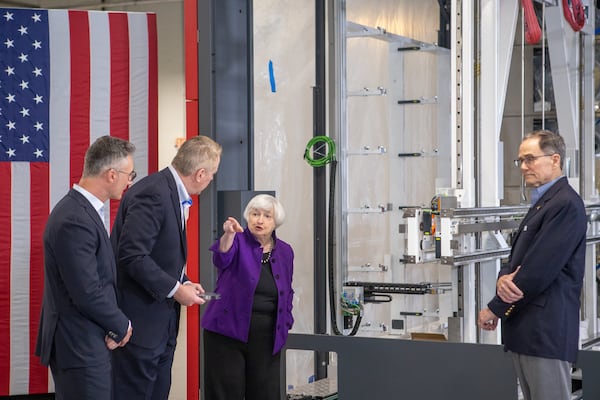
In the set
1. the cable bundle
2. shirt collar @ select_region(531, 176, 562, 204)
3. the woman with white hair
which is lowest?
the woman with white hair

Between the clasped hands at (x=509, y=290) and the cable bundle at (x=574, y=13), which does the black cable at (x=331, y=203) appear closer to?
the cable bundle at (x=574, y=13)

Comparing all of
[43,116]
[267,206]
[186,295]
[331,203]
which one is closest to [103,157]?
[186,295]

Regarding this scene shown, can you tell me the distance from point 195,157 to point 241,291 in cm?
82

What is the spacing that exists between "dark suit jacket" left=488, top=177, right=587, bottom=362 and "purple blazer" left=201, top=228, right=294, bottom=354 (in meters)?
1.11

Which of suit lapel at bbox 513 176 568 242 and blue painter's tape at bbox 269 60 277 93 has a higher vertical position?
blue painter's tape at bbox 269 60 277 93

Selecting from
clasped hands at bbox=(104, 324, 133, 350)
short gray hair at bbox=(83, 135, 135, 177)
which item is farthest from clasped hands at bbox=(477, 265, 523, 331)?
short gray hair at bbox=(83, 135, 135, 177)

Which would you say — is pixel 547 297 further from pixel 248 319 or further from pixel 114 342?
pixel 114 342

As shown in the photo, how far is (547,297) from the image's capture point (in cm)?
427

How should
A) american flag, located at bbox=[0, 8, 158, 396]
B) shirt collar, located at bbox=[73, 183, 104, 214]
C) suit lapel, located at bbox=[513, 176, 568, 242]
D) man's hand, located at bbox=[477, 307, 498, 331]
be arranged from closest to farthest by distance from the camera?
shirt collar, located at bbox=[73, 183, 104, 214]
suit lapel, located at bbox=[513, 176, 568, 242]
man's hand, located at bbox=[477, 307, 498, 331]
american flag, located at bbox=[0, 8, 158, 396]

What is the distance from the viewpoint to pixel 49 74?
6262 mm

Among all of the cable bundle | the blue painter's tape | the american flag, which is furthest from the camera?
the cable bundle

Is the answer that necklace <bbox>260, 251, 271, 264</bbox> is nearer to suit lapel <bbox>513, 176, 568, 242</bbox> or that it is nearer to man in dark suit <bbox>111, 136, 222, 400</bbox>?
man in dark suit <bbox>111, 136, 222, 400</bbox>

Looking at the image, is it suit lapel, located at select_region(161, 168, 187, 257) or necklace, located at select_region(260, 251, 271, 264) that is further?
necklace, located at select_region(260, 251, 271, 264)

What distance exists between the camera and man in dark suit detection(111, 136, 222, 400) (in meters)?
4.16
